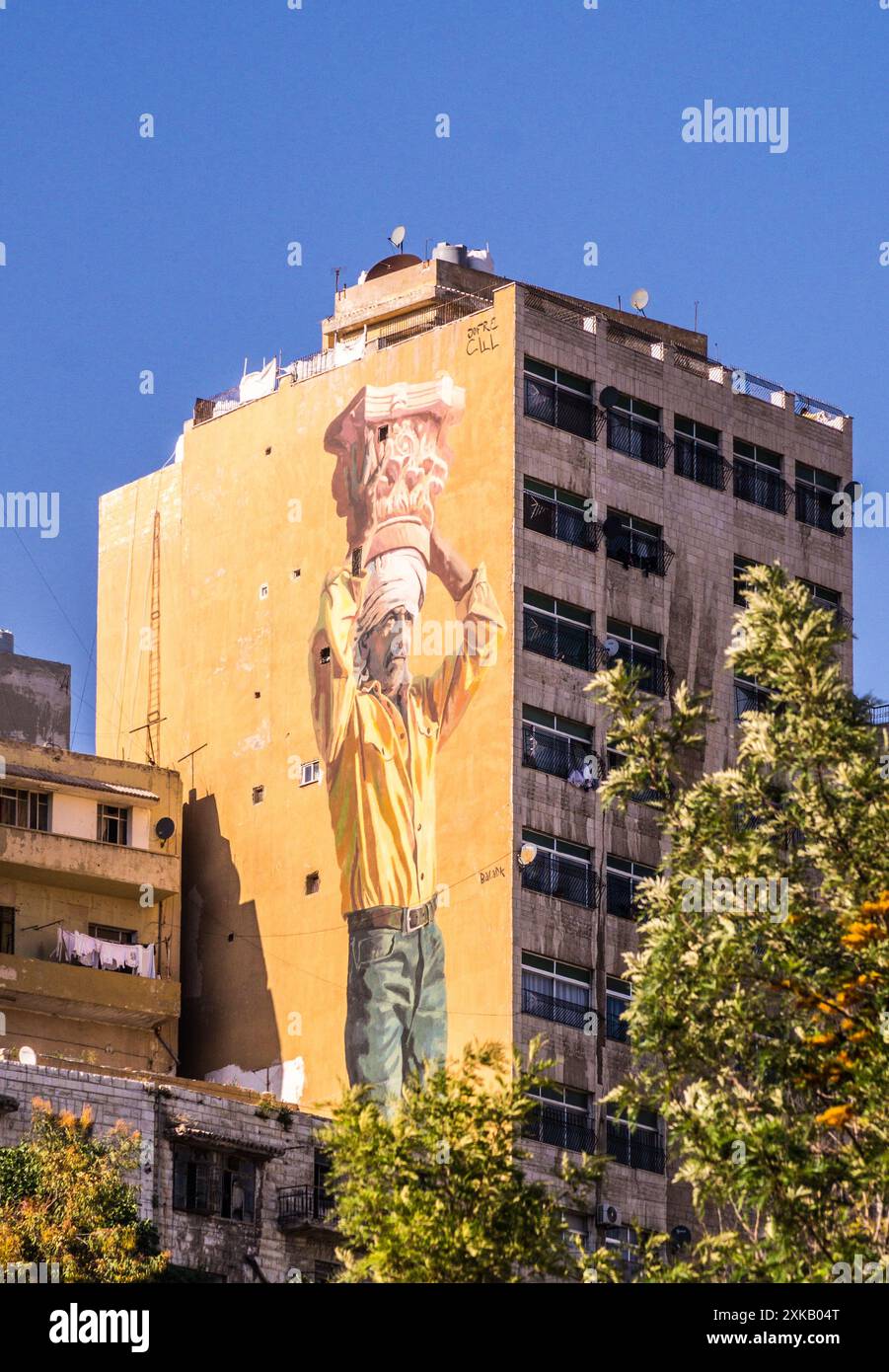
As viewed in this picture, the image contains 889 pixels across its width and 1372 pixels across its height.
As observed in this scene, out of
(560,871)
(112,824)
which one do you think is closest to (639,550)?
(560,871)

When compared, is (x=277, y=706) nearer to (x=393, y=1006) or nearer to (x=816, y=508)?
(x=393, y=1006)

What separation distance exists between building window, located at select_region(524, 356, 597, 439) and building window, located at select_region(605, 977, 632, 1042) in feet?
52.9

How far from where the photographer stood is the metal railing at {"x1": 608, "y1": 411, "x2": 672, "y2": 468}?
83438mm

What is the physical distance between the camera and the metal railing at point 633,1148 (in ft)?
250

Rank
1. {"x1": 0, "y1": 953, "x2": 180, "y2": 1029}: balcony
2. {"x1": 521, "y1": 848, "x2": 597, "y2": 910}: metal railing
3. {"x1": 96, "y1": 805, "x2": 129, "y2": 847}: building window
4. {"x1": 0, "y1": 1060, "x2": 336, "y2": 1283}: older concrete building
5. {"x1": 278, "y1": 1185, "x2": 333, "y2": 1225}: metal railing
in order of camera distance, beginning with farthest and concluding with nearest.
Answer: {"x1": 96, "y1": 805, "x2": 129, "y2": 847}: building window
{"x1": 0, "y1": 953, "x2": 180, "y2": 1029}: balcony
{"x1": 521, "y1": 848, "x2": 597, "y2": 910}: metal railing
{"x1": 278, "y1": 1185, "x2": 333, "y2": 1225}: metal railing
{"x1": 0, "y1": 1060, "x2": 336, "y2": 1283}: older concrete building

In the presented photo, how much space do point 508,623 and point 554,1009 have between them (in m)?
10.8

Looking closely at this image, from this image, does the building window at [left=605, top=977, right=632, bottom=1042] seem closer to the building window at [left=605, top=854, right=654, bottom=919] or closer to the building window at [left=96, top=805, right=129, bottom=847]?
the building window at [left=605, top=854, right=654, bottom=919]

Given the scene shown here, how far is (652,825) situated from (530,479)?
10.4 m

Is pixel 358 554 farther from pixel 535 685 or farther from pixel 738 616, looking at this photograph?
pixel 738 616

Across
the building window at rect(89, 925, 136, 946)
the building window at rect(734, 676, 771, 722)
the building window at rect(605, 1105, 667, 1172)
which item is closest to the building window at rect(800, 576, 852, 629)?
the building window at rect(734, 676, 771, 722)

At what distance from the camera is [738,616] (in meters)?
39.7

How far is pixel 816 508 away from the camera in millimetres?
89500
